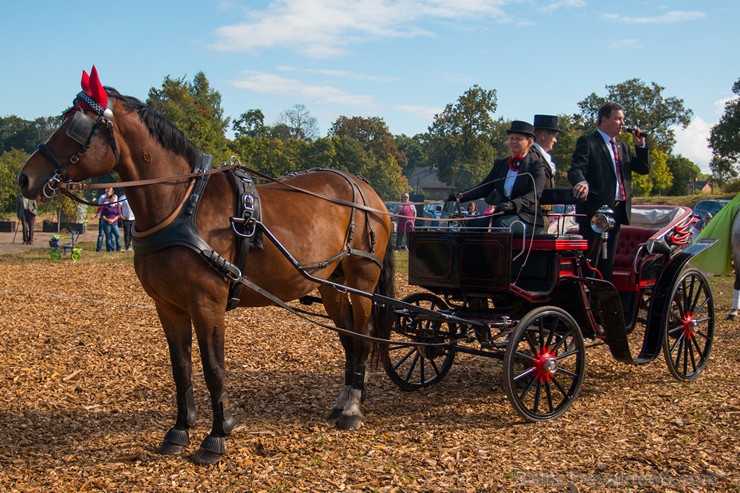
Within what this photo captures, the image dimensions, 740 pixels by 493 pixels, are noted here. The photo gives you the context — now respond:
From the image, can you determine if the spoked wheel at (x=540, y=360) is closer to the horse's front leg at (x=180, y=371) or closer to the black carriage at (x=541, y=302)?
the black carriage at (x=541, y=302)

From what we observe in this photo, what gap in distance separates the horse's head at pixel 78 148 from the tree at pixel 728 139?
181ft

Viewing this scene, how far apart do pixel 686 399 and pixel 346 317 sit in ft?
9.81

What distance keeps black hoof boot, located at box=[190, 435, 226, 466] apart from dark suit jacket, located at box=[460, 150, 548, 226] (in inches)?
115

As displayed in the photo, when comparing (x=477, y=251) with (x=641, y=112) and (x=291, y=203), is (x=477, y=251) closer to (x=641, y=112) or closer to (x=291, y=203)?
(x=291, y=203)

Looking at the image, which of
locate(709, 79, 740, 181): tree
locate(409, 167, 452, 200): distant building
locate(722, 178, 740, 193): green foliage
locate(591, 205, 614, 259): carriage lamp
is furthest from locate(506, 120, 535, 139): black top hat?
locate(409, 167, 452, 200): distant building

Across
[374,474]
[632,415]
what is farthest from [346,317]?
[632,415]

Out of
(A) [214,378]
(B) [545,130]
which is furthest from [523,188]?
(A) [214,378]

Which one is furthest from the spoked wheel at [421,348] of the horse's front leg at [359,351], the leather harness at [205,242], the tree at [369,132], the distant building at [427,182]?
the distant building at [427,182]

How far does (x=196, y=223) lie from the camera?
4418 mm

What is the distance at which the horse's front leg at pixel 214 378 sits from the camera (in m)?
4.40

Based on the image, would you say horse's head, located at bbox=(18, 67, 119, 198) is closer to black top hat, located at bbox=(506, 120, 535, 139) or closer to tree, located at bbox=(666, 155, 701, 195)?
black top hat, located at bbox=(506, 120, 535, 139)

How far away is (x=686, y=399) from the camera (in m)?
5.76

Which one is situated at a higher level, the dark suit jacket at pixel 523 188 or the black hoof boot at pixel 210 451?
the dark suit jacket at pixel 523 188

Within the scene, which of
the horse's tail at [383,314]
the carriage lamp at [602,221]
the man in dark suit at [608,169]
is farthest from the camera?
the man in dark suit at [608,169]
